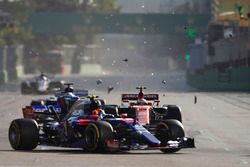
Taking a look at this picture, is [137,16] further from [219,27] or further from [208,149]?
[208,149]

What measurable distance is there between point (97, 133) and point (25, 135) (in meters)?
1.71

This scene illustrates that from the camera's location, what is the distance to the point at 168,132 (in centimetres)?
2303

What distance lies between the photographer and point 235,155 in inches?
895

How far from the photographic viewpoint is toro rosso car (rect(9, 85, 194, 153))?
22141mm

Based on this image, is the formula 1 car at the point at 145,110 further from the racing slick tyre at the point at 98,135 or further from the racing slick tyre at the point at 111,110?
the racing slick tyre at the point at 98,135

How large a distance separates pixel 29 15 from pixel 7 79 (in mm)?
35161

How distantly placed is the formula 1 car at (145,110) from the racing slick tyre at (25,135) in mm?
2242

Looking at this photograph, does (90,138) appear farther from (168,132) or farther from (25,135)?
(168,132)

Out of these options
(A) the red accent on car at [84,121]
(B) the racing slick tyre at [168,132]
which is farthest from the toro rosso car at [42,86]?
(B) the racing slick tyre at [168,132]

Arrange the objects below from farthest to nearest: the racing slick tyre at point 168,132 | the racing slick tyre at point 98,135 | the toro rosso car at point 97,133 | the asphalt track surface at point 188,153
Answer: the racing slick tyre at point 168,132 < the toro rosso car at point 97,133 < the racing slick tyre at point 98,135 < the asphalt track surface at point 188,153

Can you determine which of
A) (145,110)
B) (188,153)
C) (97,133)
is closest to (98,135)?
(97,133)

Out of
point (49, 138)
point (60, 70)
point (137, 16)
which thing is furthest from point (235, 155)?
point (60, 70)

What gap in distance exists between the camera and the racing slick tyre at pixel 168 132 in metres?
23.0

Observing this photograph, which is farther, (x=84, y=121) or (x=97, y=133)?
(x=84, y=121)
